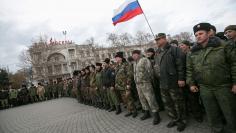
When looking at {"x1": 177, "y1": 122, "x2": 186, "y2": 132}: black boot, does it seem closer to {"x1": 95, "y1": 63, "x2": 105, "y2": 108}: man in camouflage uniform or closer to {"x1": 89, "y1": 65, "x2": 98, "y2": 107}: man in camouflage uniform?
{"x1": 95, "y1": 63, "x2": 105, "y2": 108}: man in camouflage uniform

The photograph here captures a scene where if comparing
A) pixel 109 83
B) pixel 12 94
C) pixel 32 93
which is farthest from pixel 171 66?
pixel 32 93

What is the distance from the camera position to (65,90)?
24875 mm

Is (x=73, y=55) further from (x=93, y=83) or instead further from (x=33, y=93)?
(x=93, y=83)

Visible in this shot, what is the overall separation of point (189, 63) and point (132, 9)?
491 centimetres

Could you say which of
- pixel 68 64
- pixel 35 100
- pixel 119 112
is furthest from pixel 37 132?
pixel 68 64

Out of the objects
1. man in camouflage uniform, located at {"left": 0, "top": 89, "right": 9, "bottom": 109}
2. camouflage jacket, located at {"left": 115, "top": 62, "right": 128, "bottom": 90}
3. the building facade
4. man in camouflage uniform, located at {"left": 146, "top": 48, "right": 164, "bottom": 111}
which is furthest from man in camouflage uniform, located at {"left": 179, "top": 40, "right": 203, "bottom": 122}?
the building facade

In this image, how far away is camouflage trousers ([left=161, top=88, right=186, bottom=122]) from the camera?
5.75 m

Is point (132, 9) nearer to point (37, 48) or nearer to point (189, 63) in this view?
point (189, 63)

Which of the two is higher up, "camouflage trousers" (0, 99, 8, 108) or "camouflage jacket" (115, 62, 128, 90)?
"camouflage jacket" (115, 62, 128, 90)

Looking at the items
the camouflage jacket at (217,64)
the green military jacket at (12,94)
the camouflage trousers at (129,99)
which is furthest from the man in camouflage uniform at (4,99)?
the camouflage jacket at (217,64)

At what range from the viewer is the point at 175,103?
5777mm

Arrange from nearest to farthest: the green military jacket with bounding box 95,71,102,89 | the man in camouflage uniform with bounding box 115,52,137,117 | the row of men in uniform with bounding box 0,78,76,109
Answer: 1. the man in camouflage uniform with bounding box 115,52,137,117
2. the green military jacket with bounding box 95,71,102,89
3. the row of men in uniform with bounding box 0,78,76,109

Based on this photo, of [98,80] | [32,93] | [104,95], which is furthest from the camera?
[32,93]

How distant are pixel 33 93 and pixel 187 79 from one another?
891 inches
